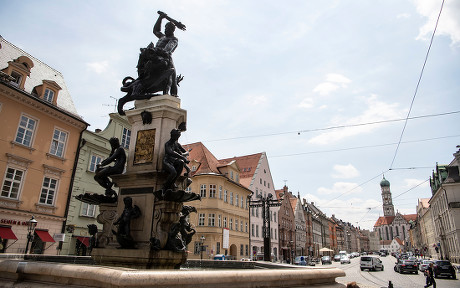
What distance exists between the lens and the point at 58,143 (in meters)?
21.9

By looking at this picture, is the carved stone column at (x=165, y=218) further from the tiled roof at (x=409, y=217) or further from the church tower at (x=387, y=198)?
the tiled roof at (x=409, y=217)

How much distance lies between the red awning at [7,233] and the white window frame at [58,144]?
5619 mm

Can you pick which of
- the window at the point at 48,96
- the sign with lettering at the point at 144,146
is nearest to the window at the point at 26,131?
the window at the point at 48,96

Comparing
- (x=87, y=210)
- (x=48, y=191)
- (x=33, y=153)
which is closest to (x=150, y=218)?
(x=33, y=153)

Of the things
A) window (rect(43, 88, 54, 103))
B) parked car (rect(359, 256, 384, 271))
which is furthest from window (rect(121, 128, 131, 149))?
parked car (rect(359, 256, 384, 271))

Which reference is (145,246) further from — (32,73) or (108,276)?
(32,73)

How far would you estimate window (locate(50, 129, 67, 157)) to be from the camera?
21.5m

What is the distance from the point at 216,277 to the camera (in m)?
3.79

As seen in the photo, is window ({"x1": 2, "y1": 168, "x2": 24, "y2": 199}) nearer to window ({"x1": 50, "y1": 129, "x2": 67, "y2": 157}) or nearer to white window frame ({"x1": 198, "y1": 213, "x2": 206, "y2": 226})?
window ({"x1": 50, "y1": 129, "x2": 67, "y2": 157})

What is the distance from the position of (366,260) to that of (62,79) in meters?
33.5

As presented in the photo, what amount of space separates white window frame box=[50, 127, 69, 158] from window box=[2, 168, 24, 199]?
2775mm

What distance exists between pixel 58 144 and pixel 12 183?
13.5 ft

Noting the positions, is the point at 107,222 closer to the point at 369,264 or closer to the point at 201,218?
the point at 201,218

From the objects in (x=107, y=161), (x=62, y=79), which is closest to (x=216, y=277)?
(x=107, y=161)
